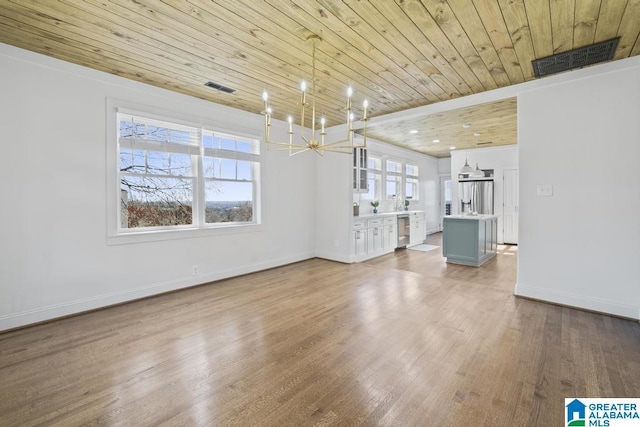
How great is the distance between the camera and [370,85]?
12.5 feet

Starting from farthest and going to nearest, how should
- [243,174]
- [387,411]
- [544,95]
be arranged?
[243,174], [544,95], [387,411]

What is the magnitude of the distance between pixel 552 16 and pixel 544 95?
4.85ft

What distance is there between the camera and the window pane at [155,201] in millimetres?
3797

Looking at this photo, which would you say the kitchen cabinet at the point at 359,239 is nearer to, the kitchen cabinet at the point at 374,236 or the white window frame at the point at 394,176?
the kitchen cabinet at the point at 374,236

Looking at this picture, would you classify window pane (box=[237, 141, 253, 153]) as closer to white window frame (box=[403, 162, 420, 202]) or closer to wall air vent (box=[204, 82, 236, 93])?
wall air vent (box=[204, 82, 236, 93])

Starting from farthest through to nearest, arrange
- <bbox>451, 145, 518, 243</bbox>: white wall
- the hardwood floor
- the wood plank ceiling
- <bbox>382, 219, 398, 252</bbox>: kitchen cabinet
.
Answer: <bbox>451, 145, 518, 243</bbox>: white wall
<bbox>382, 219, 398, 252</bbox>: kitchen cabinet
the wood plank ceiling
the hardwood floor

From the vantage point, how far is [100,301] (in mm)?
3467

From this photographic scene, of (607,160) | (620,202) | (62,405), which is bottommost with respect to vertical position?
(62,405)

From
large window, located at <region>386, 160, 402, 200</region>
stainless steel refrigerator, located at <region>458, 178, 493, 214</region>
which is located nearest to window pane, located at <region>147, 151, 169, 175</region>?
large window, located at <region>386, 160, 402, 200</region>

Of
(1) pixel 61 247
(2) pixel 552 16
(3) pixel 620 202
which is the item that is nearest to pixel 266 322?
(1) pixel 61 247

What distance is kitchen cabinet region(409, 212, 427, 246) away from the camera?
7845mm

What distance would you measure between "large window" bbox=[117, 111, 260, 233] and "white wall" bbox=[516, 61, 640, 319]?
4126mm

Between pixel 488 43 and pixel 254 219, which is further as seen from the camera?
pixel 254 219

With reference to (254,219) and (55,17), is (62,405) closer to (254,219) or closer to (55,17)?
(55,17)
